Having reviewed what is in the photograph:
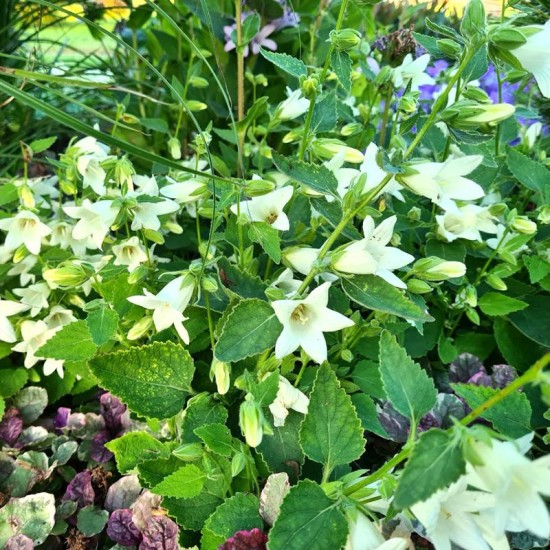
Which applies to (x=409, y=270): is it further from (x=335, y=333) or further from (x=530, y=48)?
(x=530, y=48)

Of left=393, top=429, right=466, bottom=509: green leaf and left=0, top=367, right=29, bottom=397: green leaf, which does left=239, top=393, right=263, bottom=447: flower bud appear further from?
left=0, top=367, right=29, bottom=397: green leaf

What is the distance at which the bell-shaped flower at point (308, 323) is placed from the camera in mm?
584

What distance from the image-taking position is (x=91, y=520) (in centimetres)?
76

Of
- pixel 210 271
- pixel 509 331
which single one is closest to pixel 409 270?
pixel 210 271

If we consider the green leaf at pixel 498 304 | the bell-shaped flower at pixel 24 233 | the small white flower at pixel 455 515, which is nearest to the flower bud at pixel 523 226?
the green leaf at pixel 498 304

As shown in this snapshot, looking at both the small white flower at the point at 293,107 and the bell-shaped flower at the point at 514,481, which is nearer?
the bell-shaped flower at the point at 514,481

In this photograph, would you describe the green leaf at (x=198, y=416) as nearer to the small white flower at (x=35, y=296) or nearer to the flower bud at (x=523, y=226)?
the small white flower at (x=35, y=296)

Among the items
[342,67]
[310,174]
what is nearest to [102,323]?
[310,174]

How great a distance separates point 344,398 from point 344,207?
195mm

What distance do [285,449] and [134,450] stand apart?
0.19 metres

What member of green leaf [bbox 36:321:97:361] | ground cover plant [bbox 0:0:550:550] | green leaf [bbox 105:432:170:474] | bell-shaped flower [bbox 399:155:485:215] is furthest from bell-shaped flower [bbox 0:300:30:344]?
bell-shaped flower [bbox 399:155:485:215]

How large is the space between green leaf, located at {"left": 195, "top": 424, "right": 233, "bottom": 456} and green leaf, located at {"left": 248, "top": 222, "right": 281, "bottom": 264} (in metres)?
0.18

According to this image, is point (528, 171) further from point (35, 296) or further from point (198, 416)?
point (35, 296)

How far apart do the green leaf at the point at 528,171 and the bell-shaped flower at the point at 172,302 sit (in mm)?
559
